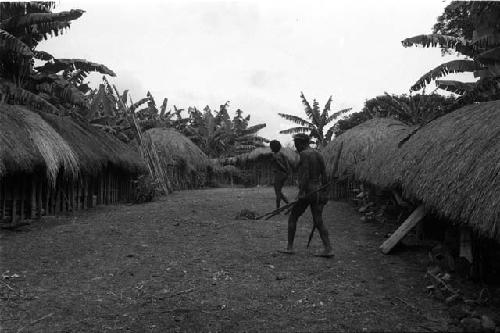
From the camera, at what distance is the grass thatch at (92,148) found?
11341mm

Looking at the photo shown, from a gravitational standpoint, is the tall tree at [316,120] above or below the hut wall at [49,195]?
above

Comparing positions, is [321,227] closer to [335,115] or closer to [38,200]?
[38,200]

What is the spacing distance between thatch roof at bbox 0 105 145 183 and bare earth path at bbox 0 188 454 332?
56.8 inches

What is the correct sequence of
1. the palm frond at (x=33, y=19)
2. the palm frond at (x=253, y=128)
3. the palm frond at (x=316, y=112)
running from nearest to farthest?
the palm frond at (x=33, y=19) → the palm frond at (x=316, y=112) → the palm frond at (x=253, y=128)

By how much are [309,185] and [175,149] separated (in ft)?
Result: 50.7

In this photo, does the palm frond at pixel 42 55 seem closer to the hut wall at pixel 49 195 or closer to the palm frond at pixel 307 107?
the hut wall at pixel 49 195

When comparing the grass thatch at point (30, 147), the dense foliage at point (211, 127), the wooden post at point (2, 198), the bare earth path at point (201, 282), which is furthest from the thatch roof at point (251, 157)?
the wooden post at point (2, 198)

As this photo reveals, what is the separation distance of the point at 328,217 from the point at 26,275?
321 inches

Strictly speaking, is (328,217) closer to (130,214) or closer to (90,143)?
(130,214)

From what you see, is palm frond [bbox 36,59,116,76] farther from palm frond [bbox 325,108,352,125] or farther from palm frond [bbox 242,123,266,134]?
palm frond [bbox 242,123,266,134]

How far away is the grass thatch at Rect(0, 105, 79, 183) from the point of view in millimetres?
8594

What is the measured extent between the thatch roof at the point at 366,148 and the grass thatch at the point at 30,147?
688 cm

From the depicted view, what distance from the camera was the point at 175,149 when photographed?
21.3 m

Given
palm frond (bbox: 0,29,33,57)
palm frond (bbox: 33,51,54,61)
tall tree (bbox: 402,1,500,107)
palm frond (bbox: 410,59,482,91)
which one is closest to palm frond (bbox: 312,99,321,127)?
tall tree (bbox: 402,1,500,107)
